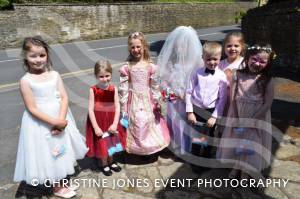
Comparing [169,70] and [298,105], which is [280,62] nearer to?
[298,105]

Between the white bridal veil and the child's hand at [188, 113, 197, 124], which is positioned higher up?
the white bridal veil

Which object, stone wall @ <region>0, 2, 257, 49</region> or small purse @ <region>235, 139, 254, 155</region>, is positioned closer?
small purse @ <region>235, 139, 254, 155</region>

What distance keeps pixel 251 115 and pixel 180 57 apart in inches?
47.8

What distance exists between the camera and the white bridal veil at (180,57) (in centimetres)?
439

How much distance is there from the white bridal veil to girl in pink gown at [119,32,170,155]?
190 mm

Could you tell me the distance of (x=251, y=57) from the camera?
3.75 metres

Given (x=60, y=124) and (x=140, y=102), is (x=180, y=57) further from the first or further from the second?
(x=60, y=124)

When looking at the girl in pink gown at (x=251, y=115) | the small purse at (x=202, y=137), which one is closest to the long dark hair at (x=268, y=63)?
the girl in pink gown at (x=251, y=115)

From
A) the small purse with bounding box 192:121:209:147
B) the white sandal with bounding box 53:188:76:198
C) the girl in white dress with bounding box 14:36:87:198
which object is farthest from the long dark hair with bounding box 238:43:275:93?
the white sandal with bounding box 53:188:76:198

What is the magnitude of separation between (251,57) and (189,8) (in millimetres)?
23956

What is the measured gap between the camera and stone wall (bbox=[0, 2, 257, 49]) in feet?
57.2

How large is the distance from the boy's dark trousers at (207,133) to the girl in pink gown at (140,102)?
43cm

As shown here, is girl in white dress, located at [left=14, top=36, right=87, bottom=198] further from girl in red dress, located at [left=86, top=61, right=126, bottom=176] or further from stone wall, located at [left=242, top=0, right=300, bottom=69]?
stone wall, located at [left=242, top=0, right=300, bottom=69]

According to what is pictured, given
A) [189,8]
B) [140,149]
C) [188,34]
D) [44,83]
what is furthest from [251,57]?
[189,8]
